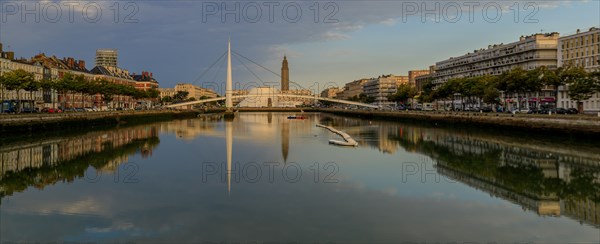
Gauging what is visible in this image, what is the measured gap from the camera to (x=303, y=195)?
12.7 meters

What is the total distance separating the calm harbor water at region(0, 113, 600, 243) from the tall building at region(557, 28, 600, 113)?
2613 centimetres

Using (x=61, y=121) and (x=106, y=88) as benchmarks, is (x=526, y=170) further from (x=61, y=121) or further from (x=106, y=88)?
(x=106, y=88)

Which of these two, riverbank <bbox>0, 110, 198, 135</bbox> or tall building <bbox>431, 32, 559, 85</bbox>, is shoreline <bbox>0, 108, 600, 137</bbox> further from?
tall building <bbox>431, 32, 559, 85</bbox>

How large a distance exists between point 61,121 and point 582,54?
4549 centimetres

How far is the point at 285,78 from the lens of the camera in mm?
194250

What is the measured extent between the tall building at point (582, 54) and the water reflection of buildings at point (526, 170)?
879 inches

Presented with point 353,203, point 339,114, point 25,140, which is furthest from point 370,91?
point 353,203

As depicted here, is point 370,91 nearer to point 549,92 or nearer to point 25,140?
point 549,92

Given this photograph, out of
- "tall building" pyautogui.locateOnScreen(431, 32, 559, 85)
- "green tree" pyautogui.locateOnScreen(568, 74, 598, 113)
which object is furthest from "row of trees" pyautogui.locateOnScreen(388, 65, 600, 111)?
"tall building" pyautogui.locateOnScreen(431, 32, 559, 85)

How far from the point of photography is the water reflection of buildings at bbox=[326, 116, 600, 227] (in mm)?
11898

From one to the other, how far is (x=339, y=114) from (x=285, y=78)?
106699mm

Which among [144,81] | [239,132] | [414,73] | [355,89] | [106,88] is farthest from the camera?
[355,89]

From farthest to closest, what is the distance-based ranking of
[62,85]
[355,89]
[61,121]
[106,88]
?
[355,89]
[106,88]
[62,85]
[61,121]

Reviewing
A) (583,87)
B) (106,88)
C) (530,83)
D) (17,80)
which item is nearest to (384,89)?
(106,88)
